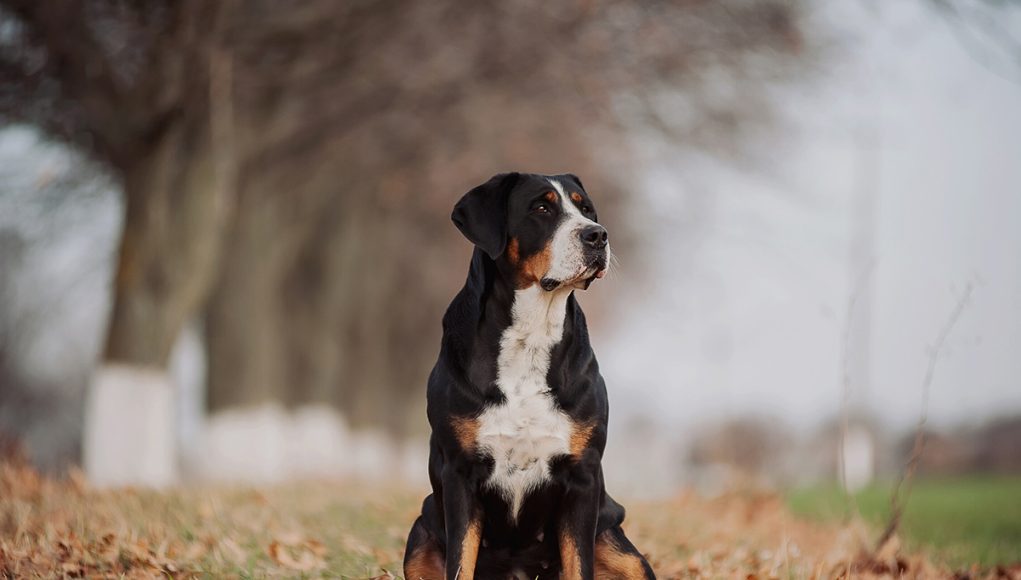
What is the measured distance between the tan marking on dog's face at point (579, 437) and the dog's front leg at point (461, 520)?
17.1 inches

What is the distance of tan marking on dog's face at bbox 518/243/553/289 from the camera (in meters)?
4.73

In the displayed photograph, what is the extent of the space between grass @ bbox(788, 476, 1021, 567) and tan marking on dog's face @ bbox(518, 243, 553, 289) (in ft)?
13.4

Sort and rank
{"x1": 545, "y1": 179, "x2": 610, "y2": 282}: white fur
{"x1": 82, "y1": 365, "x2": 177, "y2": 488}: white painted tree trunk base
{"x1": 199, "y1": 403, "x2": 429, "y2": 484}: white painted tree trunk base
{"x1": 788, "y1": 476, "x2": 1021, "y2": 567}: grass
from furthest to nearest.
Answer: {"x1": 199, "y1": 403, "x2": 429, "y2": 484}: white painted tree trunk base → {"x1": 82, "y1": 365, "x2": 177, "y2": 488}: white painted tree trunk base → {"x1": 788, "y1": 476, "x2": 1021, "y2": 567}: grass → {"x1": 545, "y1": 179, "x2": 610, "y2": 282}: white fur

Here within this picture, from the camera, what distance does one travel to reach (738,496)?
1118 cm

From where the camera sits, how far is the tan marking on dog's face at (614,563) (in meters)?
4.80

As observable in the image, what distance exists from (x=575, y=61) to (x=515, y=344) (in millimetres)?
9999

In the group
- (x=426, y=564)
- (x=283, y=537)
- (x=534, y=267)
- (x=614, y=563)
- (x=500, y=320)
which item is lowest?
(x=283, y=537)

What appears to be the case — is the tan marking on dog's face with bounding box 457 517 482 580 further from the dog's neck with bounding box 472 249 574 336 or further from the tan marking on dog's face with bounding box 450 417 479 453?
the dog's neck with bounding box 472 249 574 336

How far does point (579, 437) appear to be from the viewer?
4.59m

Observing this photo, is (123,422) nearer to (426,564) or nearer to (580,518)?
(426,564)

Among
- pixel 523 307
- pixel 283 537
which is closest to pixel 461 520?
pixel 523 307

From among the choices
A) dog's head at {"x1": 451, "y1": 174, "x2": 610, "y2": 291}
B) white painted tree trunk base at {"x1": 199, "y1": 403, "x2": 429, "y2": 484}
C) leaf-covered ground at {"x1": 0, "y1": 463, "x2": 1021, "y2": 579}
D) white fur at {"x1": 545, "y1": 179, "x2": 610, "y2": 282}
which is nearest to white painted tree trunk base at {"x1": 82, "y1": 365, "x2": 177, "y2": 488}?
white painted tree trunk base at {"x1": 199, "y1": 403, "x2": 429, "y2": 484}

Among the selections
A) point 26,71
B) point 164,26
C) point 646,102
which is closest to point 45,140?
point 26,71

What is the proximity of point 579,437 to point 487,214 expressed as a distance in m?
1.06
